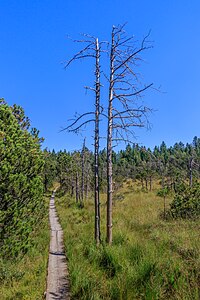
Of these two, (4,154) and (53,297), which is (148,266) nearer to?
(53,297)

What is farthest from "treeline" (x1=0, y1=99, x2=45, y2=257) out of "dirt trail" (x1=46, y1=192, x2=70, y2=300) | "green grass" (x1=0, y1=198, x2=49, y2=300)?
"dirt trail" (x1=46, y1=192, x2=70, y2=300)

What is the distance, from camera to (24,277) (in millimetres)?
7566

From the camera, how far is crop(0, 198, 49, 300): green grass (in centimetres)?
647

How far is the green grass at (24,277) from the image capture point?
647cm

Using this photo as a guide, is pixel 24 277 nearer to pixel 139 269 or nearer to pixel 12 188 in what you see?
pixel 12 188

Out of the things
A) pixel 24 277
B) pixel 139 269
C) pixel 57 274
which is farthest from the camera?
pixel 57 274

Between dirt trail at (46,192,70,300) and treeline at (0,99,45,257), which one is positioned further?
treeline at (0,99,45,257)

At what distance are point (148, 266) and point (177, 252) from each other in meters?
1.90

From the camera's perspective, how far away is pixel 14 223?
8.28 meters

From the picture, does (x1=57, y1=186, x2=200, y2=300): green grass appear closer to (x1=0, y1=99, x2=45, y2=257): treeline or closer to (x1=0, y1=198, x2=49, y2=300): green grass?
(x1=0, y1=198, x2=49, y2=300): green grass

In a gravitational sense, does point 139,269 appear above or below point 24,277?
above

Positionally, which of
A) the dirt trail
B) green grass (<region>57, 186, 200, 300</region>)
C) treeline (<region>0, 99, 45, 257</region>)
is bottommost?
the dirt trail

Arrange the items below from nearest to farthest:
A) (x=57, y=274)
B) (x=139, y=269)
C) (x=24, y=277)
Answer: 1. (x=139, y=269)
2. (x=24, y=277)
3. (x=57, y=274)

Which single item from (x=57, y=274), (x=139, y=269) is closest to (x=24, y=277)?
(x=57, y=274)
